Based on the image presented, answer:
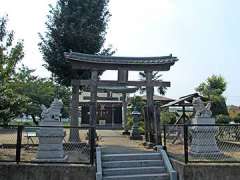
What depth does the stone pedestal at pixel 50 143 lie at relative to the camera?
32.4ft

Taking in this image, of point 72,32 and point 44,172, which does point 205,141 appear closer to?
point 44,172

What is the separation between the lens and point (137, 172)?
9.57 metres

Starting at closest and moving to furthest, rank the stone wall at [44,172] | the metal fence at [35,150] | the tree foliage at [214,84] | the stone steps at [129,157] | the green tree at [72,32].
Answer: the stone wall at [44,172] → the metal fence at [35,150] → the stone steps at [129,157] → the green tree at [72,32] → the tree foliage at [214,84]

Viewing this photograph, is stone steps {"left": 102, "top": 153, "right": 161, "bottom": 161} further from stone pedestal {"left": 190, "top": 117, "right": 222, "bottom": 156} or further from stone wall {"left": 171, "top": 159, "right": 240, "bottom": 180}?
stone wall {"left": 171, "top": 159, "right": 240, "bottom": 180}

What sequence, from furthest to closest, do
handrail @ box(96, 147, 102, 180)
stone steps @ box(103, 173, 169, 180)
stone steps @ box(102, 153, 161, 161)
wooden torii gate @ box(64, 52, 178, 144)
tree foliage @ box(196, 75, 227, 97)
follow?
1. tree foliage @ box(196, 75, 227, 97)
2. wooden torii gate @ box(64, 52, 178, 144)
3. stone steps @ box(102, 153, 161, 161)
4. stone steps @ box(103, 173, 169, 180)
5. handrail @ box(96, 147, 102, 180)

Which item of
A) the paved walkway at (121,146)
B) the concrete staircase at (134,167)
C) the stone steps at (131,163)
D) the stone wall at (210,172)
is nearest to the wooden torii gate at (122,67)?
the paved walkway at (121,146)

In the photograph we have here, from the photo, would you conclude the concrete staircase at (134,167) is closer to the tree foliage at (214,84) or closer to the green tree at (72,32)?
the green tree at (72,32)

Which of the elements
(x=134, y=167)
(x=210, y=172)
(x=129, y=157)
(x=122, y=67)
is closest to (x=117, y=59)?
(x=122, y=67)

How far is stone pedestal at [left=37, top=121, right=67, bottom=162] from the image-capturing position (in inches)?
388

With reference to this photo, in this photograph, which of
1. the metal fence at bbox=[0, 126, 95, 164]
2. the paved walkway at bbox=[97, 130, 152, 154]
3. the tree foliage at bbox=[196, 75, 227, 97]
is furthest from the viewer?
the tree foliage at bbox=[196, 75, 227, 97]

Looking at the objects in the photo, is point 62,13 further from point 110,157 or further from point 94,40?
point 110,157

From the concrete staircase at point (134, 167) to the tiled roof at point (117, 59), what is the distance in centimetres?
456

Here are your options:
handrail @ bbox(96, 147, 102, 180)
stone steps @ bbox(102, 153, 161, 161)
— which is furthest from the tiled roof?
stone steps @ bbox(102, 153, 161, 161)

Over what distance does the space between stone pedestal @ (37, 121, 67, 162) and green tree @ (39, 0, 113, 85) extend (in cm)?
912
